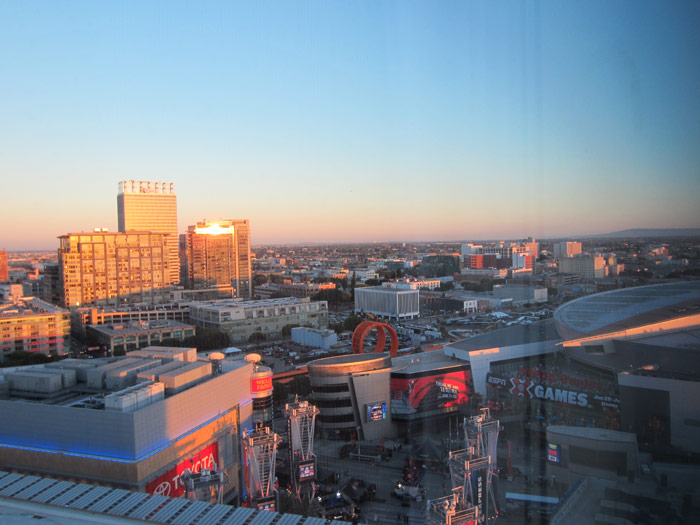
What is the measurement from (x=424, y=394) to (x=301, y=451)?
2.13 metres

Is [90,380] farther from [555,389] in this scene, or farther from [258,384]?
[555,389]

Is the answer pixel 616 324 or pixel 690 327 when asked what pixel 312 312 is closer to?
pixel 616 324

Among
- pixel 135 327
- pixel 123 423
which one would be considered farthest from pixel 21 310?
pixel 123 423

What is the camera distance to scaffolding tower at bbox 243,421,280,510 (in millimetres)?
4004

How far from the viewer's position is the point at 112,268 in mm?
15727

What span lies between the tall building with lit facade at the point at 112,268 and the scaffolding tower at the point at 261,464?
510 inches

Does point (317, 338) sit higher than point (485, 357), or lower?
lower

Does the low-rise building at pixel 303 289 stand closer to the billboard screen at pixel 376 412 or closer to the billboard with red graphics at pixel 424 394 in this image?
the billboard with red graphics at pixel 424 394

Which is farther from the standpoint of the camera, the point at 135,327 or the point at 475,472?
the point at 135,327

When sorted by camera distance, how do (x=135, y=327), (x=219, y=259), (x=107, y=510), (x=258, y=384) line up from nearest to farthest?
1. (x=107, y=510)
2. (x=258, y=384)
3. (x=135, y=327)
4. (x=219, y=259)

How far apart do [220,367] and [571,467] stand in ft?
10.8

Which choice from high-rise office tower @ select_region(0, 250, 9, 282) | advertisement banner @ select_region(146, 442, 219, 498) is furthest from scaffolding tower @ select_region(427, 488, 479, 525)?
high-rise office tower @ select_region(0, 250, 9, 282)

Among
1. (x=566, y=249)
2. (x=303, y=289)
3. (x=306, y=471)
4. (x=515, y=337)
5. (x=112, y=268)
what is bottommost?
(x=306, y=471)

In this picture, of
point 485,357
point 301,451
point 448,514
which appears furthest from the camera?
point 485,357
